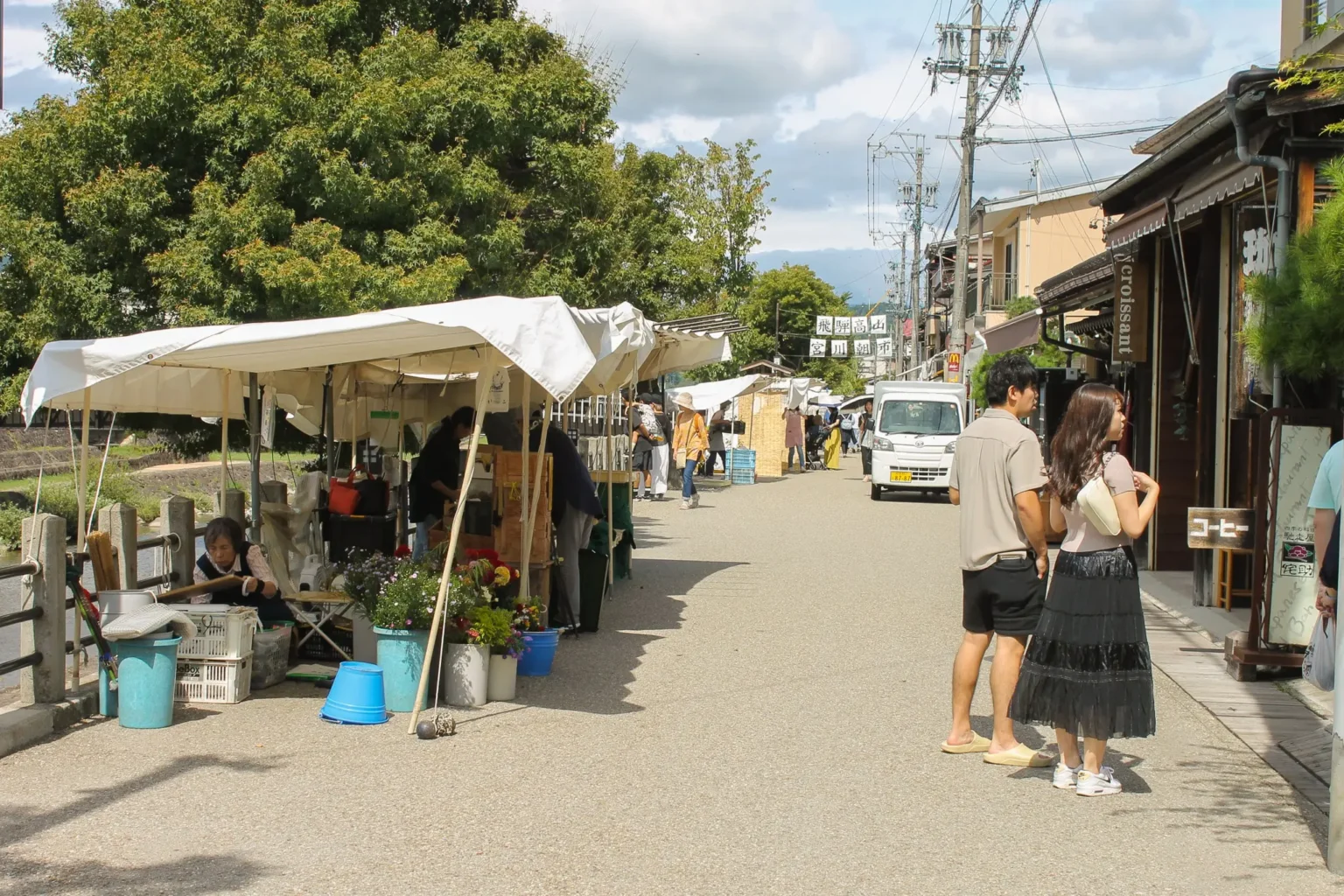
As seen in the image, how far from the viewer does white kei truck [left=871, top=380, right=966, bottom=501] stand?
25922mm

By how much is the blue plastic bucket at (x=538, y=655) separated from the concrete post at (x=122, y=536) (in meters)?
2.52

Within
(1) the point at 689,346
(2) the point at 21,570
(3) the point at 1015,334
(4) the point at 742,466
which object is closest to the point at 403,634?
(2) the point at 21,570

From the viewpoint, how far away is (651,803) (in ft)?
19.5

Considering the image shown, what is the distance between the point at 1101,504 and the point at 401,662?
13.4 ft

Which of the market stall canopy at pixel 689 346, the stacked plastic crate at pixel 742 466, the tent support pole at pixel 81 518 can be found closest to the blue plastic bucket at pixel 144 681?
the tent support pole at pixel 81 518

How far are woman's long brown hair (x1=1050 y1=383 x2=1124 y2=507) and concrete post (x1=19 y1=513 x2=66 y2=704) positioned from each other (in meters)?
5.30

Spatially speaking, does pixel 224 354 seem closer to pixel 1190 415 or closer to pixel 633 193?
pixel 1190 415

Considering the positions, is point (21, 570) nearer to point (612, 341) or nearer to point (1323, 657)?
point (612, 341)

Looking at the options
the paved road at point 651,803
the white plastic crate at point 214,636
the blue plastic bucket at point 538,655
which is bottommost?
the paved road at point 651,803

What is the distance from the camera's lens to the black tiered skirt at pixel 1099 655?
5949 millimetres

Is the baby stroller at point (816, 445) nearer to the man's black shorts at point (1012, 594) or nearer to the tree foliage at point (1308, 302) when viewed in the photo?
the tree foliage at point (1308, 302)

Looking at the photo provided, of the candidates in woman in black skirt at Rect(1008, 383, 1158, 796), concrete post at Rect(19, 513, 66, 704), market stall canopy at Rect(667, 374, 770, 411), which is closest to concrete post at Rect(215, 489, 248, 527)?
concrete post at Rect(19, 513, 66, 704)

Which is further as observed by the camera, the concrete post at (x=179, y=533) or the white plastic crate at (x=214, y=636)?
the concrete post at (x=179, y=533)

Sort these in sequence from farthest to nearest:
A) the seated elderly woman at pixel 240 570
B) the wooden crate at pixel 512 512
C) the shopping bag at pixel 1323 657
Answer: the wooden crate at pixel 512 512 < the seated elderly woman at pixel 240 570 < the shopping bag at pixel 1323 657
